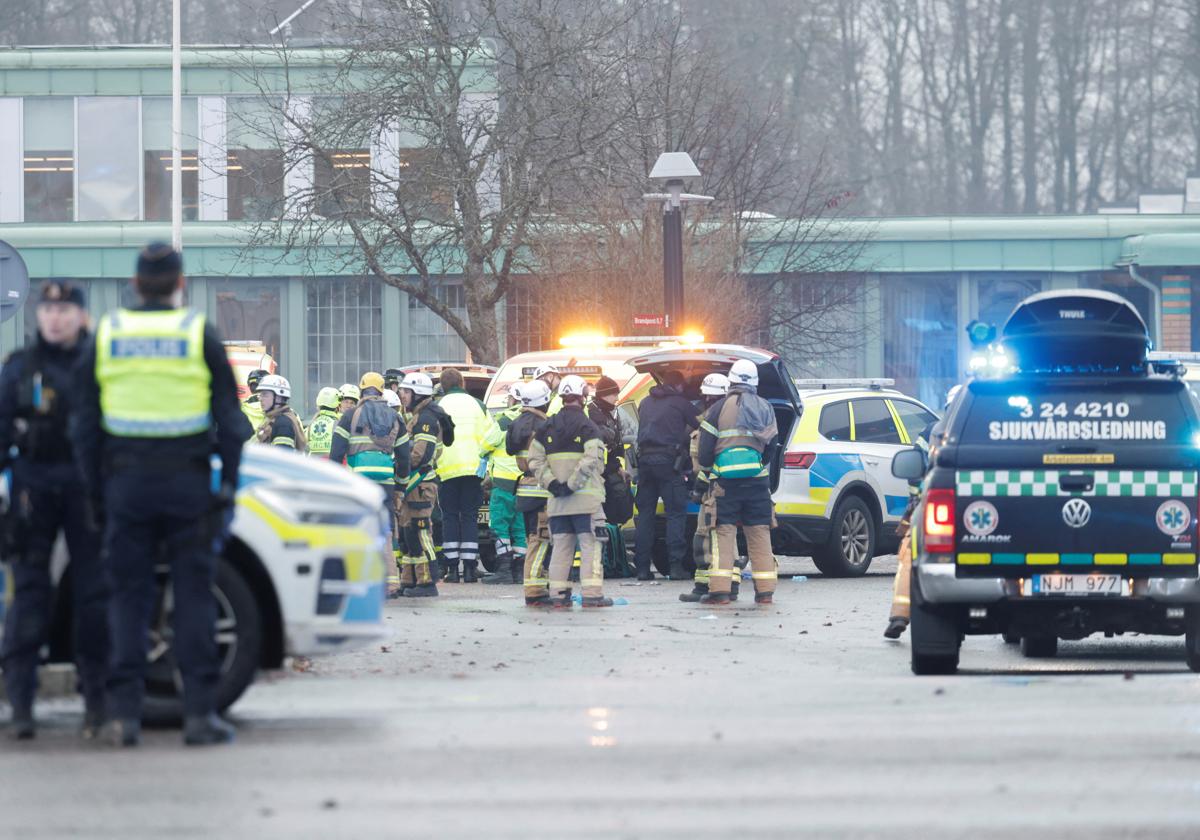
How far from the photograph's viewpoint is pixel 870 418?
21109 millimetres

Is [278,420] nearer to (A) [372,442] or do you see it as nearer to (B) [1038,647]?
(A) [372,442]

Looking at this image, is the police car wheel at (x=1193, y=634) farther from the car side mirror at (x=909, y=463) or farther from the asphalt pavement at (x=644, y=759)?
the car side mirror at (x=909, y=463)

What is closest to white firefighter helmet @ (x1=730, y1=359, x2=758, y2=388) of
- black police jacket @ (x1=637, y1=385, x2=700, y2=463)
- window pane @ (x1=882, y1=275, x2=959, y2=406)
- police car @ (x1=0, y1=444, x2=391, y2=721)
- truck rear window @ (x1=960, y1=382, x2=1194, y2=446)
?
black police jacket @ (x1=637, y1=385, x2=700, y2=463)

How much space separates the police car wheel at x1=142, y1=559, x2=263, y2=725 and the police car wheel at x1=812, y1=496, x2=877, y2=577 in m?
11.8

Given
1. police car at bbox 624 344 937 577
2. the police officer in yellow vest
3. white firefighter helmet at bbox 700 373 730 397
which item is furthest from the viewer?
police car at bbox 624 344 937 577

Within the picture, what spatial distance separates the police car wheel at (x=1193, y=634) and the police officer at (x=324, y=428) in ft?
31.5

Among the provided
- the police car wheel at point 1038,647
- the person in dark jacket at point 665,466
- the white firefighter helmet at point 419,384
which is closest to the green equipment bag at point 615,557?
the person in dark jacket at point 665,466

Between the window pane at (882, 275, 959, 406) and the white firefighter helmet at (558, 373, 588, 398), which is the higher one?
the window pane at (882, 275, 959, 406)

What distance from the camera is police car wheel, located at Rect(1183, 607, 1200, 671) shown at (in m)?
11.8

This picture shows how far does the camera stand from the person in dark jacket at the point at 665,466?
65.6 ft

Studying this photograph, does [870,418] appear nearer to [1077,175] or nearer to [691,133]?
[691,133]

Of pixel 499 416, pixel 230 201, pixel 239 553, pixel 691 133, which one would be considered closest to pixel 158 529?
pixel 239 553

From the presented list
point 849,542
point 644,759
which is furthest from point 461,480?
point 644,759

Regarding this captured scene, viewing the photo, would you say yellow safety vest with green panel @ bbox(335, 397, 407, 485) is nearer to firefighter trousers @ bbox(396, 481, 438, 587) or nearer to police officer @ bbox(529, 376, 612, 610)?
firefighter trousers @ bbox(396, 481, 438, 587)
